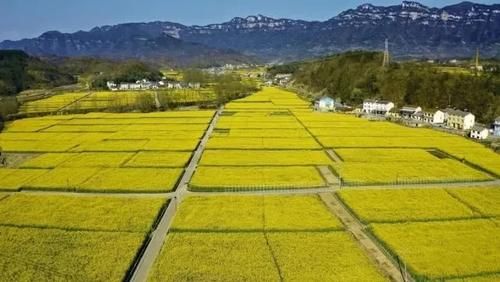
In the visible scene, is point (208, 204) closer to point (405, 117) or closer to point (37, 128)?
point (37, 128)

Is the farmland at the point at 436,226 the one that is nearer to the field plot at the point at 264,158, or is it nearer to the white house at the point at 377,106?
the field plot at the point at 264,158

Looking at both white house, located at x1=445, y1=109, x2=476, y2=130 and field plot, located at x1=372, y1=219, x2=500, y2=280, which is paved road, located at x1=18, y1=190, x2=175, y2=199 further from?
white house, located at x1=445, y1=109, x2=476, y2=130

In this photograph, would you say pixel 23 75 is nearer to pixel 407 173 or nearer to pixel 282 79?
pixel 282 79

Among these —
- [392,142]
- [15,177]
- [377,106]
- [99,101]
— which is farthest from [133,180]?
[99,101]

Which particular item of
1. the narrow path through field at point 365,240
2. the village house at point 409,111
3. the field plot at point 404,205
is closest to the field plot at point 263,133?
the village house at point 409,111

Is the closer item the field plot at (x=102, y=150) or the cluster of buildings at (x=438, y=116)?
the field plot at (x=102, y=150)
